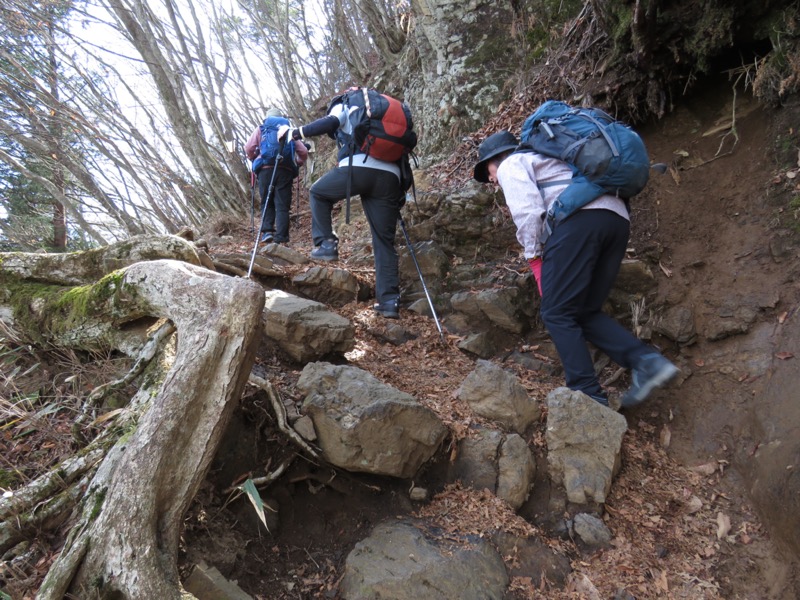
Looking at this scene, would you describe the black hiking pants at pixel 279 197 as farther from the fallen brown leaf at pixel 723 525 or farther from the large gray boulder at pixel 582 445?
the fallen brown leaf at pixel 723 525

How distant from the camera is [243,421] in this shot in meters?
3.14

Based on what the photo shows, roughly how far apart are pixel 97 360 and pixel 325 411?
1.75 m

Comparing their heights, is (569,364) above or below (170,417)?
below

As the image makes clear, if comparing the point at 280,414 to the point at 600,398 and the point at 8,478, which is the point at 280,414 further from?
the point at 600,398

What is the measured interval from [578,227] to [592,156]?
0.52 metres

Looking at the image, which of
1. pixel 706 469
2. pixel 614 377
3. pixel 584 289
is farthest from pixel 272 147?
pixel 706 469

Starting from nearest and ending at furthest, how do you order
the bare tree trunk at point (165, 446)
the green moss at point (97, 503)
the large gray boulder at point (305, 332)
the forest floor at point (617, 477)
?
the bare tree trunk at point (165, 446) < the green moss at point (97, 503) < the forest floor at point (617, 477) < the large gray boulder at point (305, 332)

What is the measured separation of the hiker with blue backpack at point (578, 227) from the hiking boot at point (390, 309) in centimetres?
180

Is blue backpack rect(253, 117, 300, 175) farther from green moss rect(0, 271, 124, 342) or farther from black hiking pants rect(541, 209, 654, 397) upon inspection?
black hiking pants rect(541, 209, 654, 397)

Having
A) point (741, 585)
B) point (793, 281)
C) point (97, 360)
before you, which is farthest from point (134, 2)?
point (741, 585)

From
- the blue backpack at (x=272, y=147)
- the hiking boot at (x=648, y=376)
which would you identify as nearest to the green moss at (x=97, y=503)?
the hiking boot at (x=648, y=376)

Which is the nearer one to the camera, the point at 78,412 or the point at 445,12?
the point at 78,412

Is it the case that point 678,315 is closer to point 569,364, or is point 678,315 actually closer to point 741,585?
point 569,364

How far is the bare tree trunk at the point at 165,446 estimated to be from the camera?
6.66 feet
